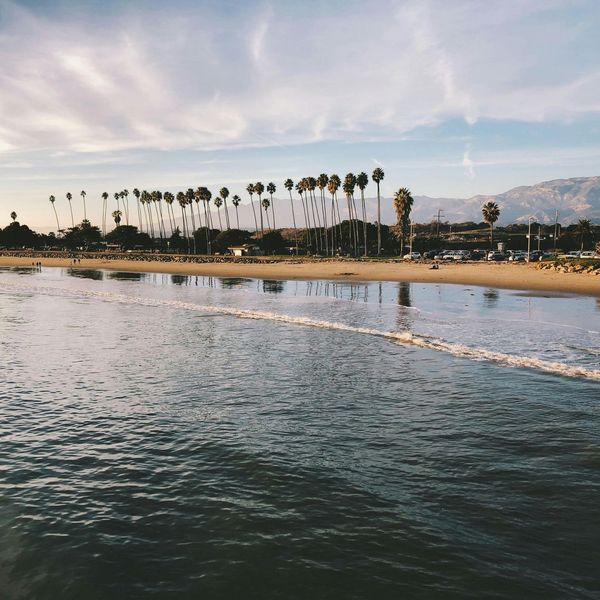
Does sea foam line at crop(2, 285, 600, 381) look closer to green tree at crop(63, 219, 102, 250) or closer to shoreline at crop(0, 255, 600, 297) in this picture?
shoreline at crop(0, 255, 600, 297)

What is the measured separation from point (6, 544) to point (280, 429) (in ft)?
21.5

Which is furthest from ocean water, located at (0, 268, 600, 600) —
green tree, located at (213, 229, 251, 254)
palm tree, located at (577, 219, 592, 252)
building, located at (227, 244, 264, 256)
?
green tree, located at (213, 229, 251, 254)

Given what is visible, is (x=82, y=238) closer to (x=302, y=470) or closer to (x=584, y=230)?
(x=584, y=230)

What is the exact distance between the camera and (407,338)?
26.2 metres

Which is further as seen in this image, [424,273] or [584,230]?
[584,230]

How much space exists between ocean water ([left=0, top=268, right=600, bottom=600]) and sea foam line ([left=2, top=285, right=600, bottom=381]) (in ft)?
0.64

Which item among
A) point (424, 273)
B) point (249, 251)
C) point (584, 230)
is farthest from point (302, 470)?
point (249, 251)

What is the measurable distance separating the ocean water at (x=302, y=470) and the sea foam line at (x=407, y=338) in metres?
0.19

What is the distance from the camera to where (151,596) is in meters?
6.99

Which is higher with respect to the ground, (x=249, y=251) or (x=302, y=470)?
(x=249, y=251)

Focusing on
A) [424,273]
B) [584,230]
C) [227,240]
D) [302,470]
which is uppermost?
[227,240]

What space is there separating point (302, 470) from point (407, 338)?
16242 mm

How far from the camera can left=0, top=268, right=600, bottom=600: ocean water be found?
7.52 metres

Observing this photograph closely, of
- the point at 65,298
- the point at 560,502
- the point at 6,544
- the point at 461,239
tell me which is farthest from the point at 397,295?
the point at 461,239
